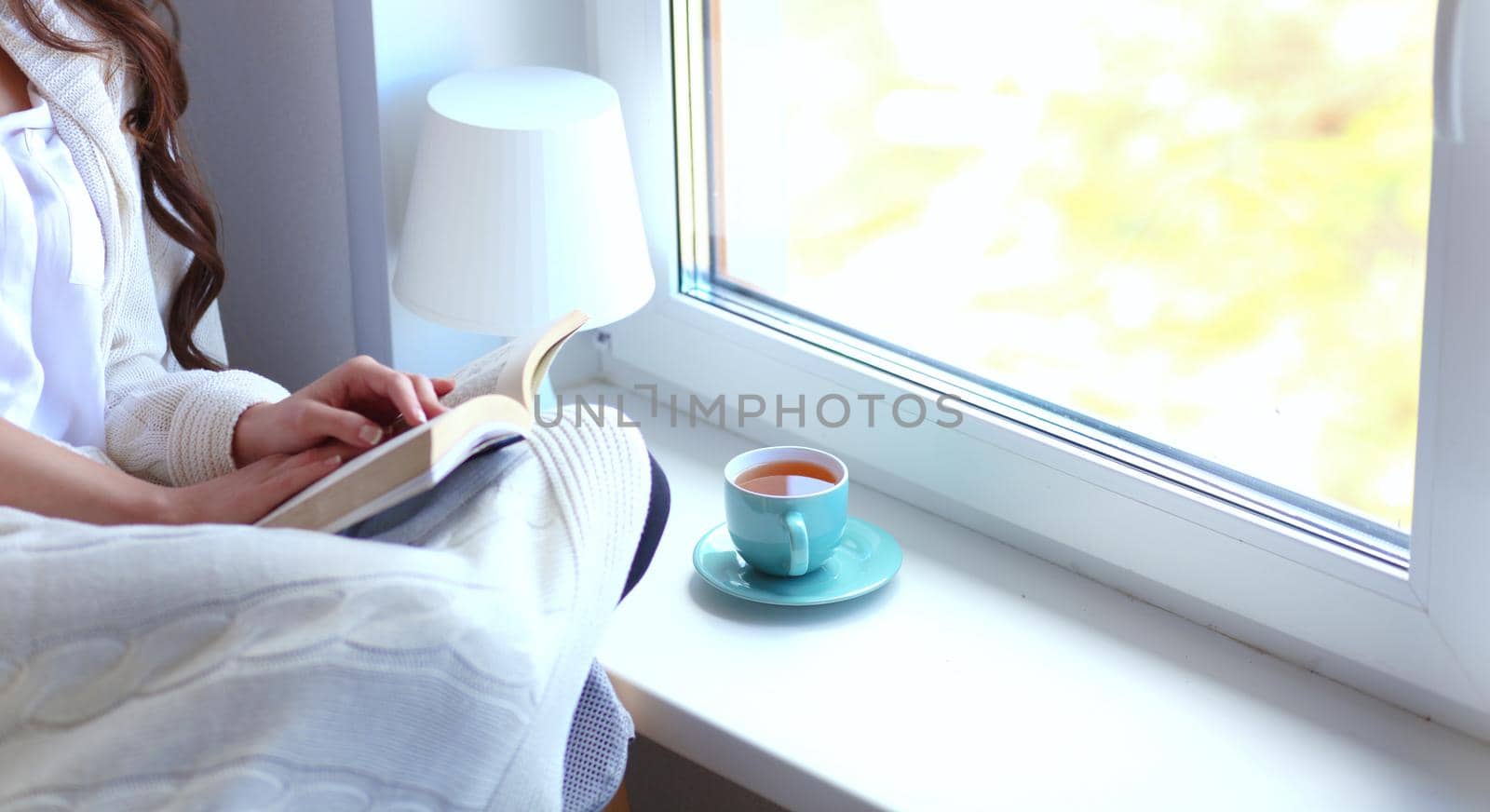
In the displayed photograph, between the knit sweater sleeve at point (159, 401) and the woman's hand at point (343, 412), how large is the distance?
21 mm

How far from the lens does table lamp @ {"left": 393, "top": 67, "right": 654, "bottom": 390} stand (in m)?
1.00

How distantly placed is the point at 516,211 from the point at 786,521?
30cm

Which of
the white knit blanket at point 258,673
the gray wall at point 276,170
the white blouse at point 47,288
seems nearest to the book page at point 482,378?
the white knit blanket at point 258,673

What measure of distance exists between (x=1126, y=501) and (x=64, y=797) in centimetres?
64

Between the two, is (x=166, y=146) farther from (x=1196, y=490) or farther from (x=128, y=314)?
(x=1196, y=490)

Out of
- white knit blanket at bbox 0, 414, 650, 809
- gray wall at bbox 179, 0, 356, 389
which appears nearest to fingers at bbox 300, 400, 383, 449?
white knit blanket at bbox 0, 414, 650, 809

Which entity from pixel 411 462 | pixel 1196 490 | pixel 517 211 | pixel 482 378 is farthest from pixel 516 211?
pixel 1196 490

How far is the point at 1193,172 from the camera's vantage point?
2.81ft

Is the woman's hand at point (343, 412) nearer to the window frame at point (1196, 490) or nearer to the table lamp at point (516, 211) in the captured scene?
the table lamp at point (516, 211)

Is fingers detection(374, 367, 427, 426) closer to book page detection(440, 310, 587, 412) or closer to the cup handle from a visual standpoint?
book page detection(440, 310, 587, 412)

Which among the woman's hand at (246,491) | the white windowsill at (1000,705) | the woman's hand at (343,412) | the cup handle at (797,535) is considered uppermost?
the woman's hand at (343,412)

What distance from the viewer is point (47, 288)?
2.96ft

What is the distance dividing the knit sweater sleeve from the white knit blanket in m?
0.19

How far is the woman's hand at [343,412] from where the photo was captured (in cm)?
77
